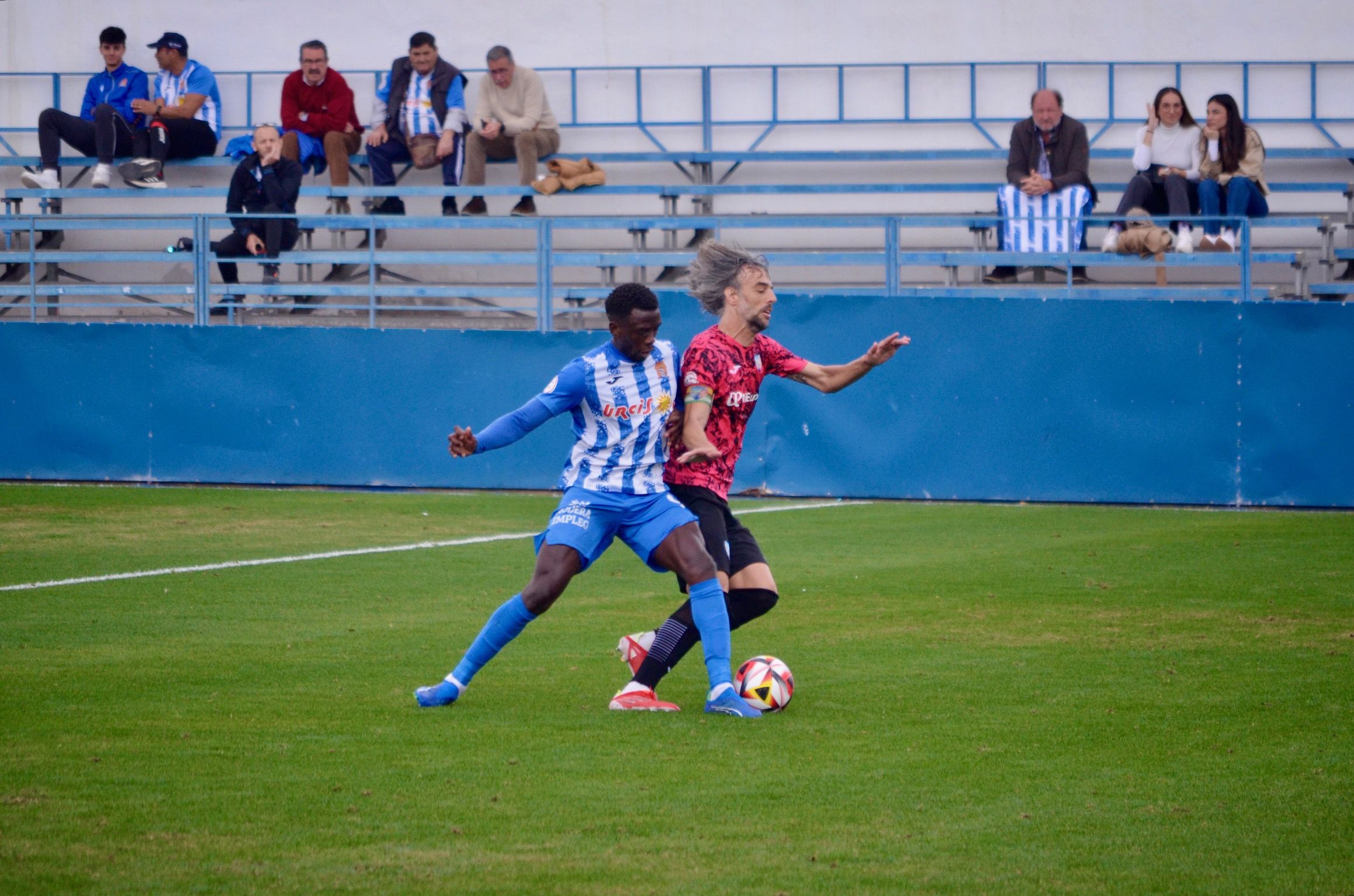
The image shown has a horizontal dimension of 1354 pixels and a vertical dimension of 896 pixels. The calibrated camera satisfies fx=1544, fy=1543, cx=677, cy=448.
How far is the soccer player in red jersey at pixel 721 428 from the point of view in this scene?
628 cm

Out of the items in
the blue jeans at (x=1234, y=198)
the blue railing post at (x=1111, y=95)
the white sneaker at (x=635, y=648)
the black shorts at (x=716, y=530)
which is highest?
the blue railing post at (x=1111, y=95)

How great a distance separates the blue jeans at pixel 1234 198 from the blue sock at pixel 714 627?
11.2 meters

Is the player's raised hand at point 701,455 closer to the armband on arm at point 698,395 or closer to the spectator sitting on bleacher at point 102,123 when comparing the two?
the armband on arm at point 698,395

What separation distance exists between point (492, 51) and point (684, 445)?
12.6 metres

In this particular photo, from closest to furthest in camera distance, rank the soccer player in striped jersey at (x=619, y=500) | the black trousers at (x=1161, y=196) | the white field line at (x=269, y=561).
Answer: the soccer player in striped jersey at (x=619, y=500), the white field line at (x=269, y=561), the black trousers at (x=1161, y=196)

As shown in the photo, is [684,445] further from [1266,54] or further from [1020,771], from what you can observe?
[1266,54]

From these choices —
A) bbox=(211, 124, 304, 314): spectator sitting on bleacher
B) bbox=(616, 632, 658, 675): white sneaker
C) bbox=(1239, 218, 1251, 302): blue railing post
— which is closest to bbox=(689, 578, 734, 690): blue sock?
bbox=(616, 632, 658, 675): white sneaker

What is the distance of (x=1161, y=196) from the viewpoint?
16266mm

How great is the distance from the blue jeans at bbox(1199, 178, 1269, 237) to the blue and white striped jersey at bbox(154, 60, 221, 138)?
1197cm

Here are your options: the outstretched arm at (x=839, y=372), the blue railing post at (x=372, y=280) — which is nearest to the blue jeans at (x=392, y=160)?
the blue railing post at (x=372, y=280)

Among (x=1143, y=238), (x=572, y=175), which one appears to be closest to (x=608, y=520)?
(x=1143, y=238)

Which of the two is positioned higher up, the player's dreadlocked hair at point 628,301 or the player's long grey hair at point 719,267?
the player's long grey hair at point 719,267

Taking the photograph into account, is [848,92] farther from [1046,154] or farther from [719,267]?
[719,267]

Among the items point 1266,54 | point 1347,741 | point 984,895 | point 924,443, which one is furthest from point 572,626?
point 1266,54
